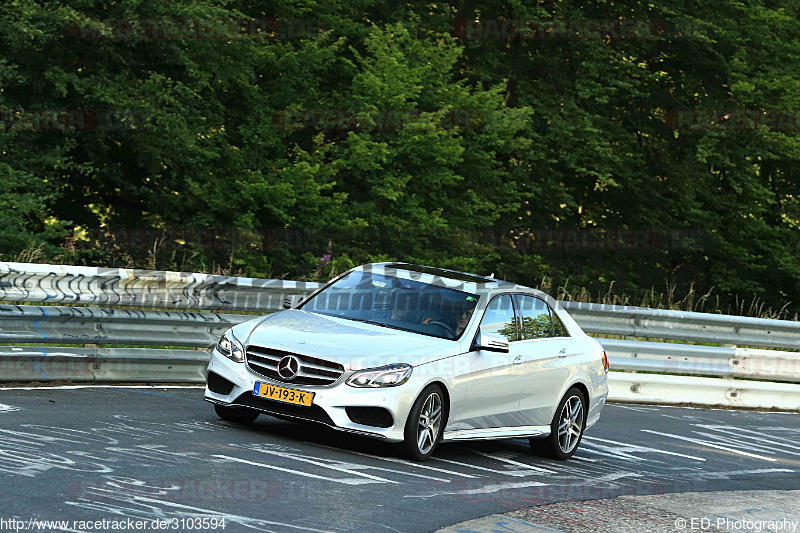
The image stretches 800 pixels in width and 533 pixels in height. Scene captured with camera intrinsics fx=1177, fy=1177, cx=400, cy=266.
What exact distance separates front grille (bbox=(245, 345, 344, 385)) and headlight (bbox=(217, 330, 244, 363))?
21 cm

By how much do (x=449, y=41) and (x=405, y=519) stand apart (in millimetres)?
26643

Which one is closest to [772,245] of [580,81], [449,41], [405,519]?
[580,81]

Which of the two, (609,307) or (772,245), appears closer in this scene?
(609,307)

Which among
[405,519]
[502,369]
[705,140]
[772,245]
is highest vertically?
[705,140]

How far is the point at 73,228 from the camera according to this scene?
26.0 metres

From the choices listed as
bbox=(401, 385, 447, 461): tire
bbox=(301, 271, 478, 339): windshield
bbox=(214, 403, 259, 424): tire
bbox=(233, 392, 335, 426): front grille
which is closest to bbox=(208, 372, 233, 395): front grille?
bbox=(233, 392, 335, 426): front grille

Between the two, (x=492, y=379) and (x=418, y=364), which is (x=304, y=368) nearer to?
(x=418, y=364)

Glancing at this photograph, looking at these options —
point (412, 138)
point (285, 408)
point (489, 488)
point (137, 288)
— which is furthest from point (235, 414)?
point (412, 138)

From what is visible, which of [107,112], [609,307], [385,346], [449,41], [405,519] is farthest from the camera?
[449,41]

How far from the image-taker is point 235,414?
9.80 m

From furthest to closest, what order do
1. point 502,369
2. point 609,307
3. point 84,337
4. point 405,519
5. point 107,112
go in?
point 107,112
point 609,307
point 84,337
point 502,369
point 405,519

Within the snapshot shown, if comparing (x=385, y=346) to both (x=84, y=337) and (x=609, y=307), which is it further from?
(x=609, y=307)

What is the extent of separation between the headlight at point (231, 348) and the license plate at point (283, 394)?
0.34m

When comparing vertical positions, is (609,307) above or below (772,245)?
below
